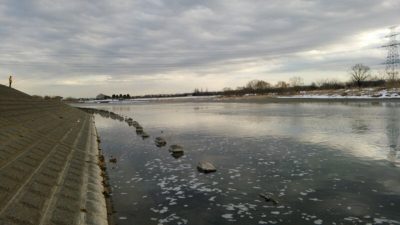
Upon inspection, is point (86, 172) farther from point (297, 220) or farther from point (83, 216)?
point (297, 220)

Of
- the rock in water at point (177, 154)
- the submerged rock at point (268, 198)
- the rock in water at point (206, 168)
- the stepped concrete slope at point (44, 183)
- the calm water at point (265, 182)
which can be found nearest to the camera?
the stepped concrete slope at point (44, 183)

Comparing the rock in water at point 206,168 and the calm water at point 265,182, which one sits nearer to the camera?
the calm water at point 265,182

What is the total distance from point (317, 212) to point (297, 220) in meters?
1.00

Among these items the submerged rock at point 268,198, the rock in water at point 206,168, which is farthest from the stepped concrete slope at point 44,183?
the submerged rock at point 268,198

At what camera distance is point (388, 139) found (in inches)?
984

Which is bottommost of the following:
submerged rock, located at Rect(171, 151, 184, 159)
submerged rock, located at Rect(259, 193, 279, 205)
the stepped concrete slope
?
submerged rock, located at Rect(259, 193, 279, 205)

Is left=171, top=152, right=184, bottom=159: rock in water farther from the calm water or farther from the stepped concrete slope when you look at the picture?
the stepped concrete slope

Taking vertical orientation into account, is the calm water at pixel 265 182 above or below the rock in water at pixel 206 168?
below

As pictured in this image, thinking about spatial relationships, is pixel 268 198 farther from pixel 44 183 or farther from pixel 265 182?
pixel 44 183

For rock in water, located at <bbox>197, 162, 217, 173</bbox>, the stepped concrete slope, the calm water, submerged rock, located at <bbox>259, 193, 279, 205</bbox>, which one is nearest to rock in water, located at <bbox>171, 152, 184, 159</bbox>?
the calm water

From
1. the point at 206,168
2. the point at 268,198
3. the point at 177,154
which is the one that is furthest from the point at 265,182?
the point at 177,154

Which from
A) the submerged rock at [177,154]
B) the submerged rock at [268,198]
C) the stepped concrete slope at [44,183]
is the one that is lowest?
the submerged rock at [268,198]

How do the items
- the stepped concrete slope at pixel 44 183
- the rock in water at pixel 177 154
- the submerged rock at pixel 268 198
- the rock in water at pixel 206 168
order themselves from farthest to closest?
the rock in water at pixel 177 154, the rock in water at pixel 206 168, the submerged rock at pixel 268 198, the stepped concrete slope at pixel 44 183

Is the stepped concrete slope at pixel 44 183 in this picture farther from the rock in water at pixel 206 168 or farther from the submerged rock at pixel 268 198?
the submerged rock at pixel 268 198
